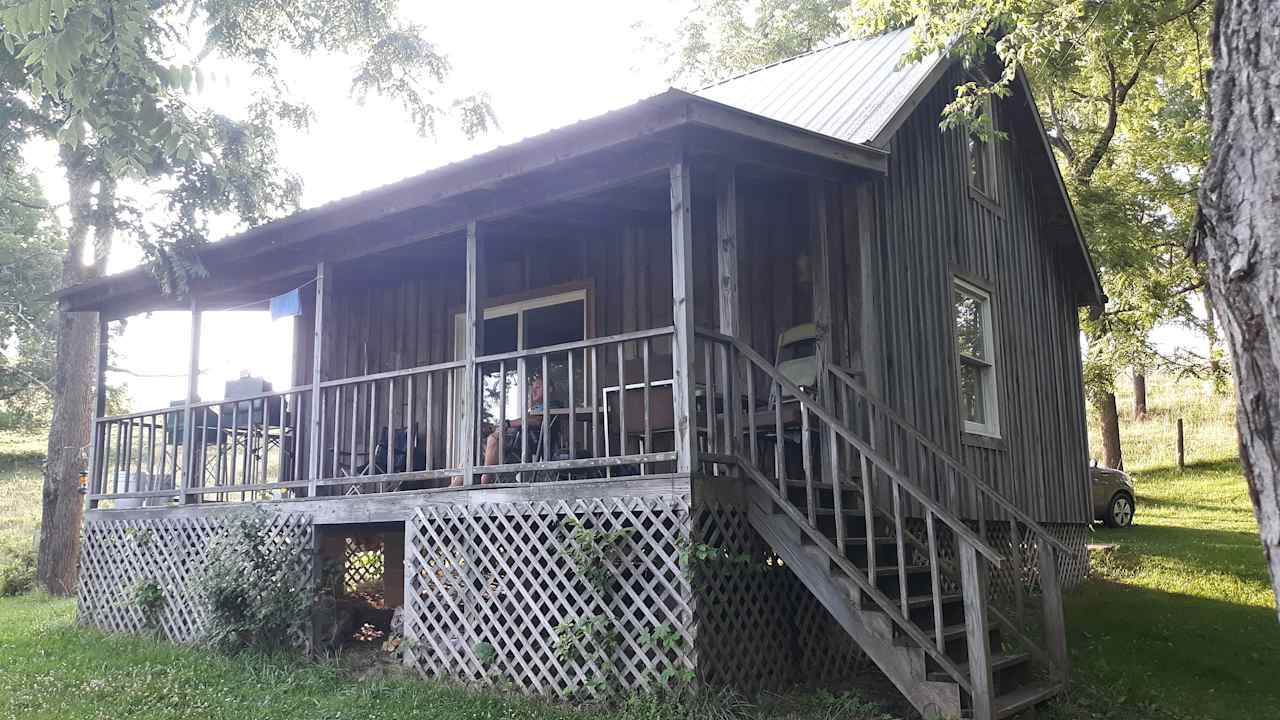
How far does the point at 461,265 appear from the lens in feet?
37.4

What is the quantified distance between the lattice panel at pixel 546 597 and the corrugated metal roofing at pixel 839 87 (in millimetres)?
3700

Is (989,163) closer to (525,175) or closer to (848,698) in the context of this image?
(525,175)

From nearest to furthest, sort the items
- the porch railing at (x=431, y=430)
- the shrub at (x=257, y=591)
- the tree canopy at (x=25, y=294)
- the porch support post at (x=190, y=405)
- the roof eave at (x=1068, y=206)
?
the porch railing at (x=431, y=430) < the shrub at (x=257, y=591) < the porch support post at (x=190, y=405) < the roof eave at (x=1068, y=206) < the tree canopy at (x=25, y=294)

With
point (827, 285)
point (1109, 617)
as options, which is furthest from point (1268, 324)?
point (1109, 617)

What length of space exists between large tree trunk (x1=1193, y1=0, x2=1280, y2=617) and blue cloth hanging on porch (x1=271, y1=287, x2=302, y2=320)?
10111mm

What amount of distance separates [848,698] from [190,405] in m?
7.41

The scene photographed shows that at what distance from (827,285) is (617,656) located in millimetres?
3640

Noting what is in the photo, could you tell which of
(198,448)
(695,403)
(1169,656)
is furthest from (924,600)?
(198,448)

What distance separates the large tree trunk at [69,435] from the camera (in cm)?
1603

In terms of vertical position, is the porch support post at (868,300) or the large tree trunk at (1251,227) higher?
the porch support post at (868,300)

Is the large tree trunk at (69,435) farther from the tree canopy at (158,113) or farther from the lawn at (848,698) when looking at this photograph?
the lawn at (848,698)

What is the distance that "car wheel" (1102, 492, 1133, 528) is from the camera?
698 inches

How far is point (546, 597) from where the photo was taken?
721 cm

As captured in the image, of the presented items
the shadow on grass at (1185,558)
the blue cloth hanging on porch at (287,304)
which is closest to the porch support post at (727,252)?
the blue cloth hanging on porch at (287,304)
